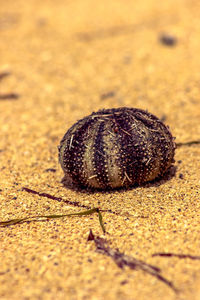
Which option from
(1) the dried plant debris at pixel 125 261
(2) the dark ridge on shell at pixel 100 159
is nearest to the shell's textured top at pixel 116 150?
(2) the dark ridge on shell at pixel 100 159

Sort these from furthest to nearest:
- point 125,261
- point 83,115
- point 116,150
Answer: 1. point 83,115
2. point 116,150
3. point 125,261

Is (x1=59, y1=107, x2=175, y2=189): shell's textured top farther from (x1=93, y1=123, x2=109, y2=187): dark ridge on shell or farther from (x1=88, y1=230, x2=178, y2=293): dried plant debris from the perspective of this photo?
(x1=88, y1=230, x2=178, y2=293): dried plant debris

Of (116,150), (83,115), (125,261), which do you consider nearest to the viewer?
(125,261)

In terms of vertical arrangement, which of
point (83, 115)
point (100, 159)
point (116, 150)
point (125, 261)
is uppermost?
point (116, 150)

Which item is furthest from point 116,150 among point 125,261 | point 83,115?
point 83,115

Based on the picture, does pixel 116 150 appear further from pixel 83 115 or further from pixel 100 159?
pixel 83 115

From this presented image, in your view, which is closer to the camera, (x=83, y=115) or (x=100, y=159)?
(x=100, y=159)

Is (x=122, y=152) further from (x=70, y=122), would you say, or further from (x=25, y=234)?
(x=70, y=122)

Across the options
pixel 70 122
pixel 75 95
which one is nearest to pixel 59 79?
pixel 75 95
